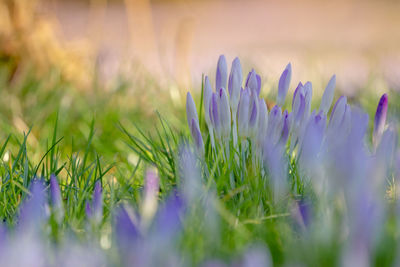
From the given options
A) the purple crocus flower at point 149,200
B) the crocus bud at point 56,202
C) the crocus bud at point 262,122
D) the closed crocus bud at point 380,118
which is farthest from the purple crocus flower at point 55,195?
the closed crocus bud at point 380,118

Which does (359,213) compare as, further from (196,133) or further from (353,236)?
(196,133)

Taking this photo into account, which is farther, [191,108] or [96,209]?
[191,108]

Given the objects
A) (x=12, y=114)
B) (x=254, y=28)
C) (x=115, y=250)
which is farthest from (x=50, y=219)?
(x=254, y=28)

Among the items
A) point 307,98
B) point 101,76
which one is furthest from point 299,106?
point 101,76

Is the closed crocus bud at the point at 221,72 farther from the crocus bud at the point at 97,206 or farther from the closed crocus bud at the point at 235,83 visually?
the crocus bud at the point at 97,206

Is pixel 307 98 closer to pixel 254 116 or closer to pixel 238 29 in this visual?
pixel 254 116
